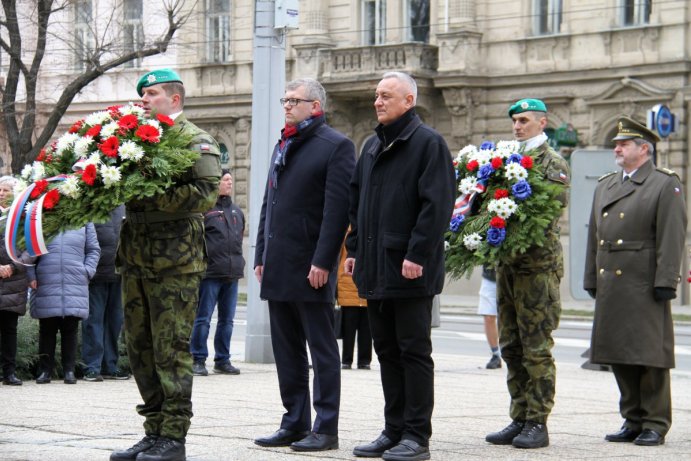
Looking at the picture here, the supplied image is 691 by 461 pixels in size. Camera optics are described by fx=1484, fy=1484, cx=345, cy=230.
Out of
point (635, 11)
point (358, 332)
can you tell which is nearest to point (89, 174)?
point (358, 332)

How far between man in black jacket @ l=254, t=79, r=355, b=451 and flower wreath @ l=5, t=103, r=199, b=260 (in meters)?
1.07

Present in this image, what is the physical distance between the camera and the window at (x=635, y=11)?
33438mm

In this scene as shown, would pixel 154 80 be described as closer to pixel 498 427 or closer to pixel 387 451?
pixel 387 451

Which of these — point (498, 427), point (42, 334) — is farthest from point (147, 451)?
point (42, 334)

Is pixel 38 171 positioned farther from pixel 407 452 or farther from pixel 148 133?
pixel 407 452

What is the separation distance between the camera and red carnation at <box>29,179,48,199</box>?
7.96 m

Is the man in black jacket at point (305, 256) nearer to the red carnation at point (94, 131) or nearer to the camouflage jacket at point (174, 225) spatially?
the camouflage jacket at point (174, 225)

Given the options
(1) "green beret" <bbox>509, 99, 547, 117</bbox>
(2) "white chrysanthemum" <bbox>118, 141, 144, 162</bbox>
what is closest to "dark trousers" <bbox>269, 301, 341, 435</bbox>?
(2) "white chrysanthemum" <bbox>118, 141, 144, 162</bbox>

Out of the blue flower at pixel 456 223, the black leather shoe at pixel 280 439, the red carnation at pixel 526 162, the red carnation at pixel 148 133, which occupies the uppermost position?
the red carnation at pixel 148 133

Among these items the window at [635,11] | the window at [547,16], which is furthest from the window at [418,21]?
the window at [635,11]

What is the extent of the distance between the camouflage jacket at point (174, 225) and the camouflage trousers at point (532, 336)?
2.18 meters

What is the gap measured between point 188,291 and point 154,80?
46.7 inches

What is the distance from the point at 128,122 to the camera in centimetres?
789

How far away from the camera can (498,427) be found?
402 inches
